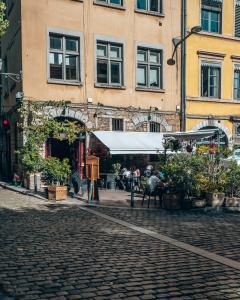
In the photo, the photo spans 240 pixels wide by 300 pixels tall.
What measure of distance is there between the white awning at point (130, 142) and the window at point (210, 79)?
4.62 m

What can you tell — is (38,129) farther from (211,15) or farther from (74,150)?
(211,15)

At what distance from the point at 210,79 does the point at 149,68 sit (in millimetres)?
4063

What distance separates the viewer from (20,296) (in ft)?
15.0

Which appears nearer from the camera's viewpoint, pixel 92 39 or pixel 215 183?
pixel 215 183

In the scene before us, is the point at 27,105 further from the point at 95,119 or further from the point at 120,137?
the point at 120,137

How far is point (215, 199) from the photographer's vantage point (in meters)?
11.4

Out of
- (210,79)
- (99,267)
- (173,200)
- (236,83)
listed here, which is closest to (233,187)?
(173,200)

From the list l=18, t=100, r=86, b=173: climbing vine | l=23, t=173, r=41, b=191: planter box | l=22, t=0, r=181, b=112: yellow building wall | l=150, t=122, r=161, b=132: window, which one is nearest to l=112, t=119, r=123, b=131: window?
l=22, t=0, r=181, b=112: yellow building wall

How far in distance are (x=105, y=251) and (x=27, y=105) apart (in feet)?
34.6

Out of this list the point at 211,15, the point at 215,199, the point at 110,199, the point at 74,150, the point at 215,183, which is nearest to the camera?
the point at 215,199

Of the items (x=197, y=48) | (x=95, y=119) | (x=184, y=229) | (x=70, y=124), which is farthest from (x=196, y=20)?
(x=184, y=229)

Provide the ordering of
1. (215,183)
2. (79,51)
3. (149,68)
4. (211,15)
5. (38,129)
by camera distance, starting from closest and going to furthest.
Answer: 1. (215,183)
2. (38,129)
3. (79,51)
4. (149,68)
5. (211,15)

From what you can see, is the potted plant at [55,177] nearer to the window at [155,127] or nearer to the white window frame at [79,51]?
the white window frame at [79,51]

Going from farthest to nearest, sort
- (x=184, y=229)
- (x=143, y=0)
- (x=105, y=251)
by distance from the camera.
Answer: (x=143, y=0)
(x=184, y=229)
(x=105, y=251)
